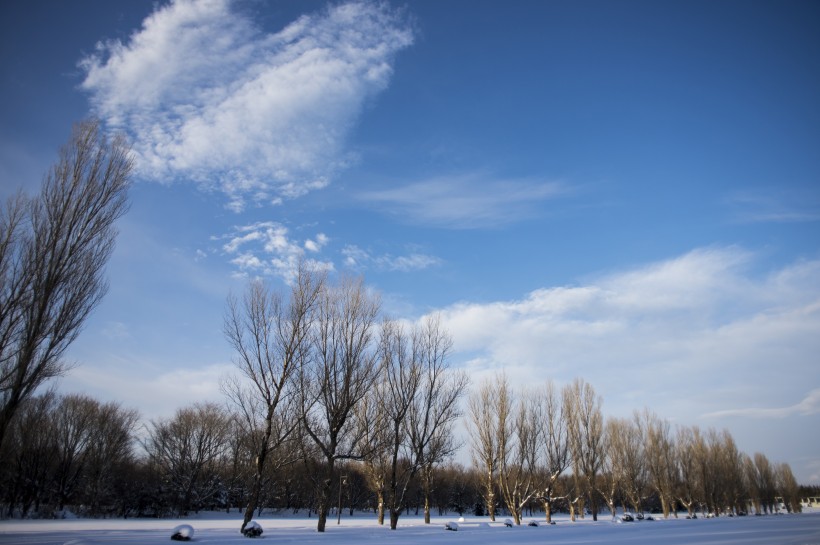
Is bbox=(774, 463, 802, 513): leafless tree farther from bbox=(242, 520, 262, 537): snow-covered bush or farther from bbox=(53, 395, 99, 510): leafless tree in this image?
bbox=(53, 395, 99, 510): leafless tree

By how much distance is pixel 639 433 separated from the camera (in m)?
56.5

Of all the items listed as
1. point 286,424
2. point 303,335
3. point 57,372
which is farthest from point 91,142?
point 286,424

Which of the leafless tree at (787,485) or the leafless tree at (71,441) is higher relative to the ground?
the leafless tree at (71,441)

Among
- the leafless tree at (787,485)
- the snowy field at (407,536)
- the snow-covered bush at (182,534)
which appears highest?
the snow-covered bush at (182,534)

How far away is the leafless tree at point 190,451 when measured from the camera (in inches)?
1849

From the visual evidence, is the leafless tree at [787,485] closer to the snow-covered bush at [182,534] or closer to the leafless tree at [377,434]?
the leafless tree at [377,434]

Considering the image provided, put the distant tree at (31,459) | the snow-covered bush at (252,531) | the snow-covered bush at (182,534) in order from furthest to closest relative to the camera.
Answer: the distant tree at (31,459) → the snow-covered bush at (252,531) → the snow-covered bush at (182,534)

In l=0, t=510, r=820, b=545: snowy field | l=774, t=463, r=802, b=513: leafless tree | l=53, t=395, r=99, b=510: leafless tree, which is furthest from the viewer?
l=774, t=463, r=802, b=513: leafless tree

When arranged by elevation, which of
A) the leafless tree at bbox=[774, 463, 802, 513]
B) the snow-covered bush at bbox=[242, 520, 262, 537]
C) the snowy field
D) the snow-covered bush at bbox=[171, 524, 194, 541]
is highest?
the snow-covered bush at bbox=[171, 524, 194, 541]

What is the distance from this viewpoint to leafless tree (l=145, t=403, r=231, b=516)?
47.0m

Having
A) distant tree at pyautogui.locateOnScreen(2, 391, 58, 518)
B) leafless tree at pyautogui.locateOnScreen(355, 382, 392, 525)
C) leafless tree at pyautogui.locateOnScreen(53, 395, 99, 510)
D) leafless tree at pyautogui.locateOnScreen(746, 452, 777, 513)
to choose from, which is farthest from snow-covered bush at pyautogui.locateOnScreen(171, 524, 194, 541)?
leafless tree at pyautogui.locateOnScreen(746, 452, 777, 513)

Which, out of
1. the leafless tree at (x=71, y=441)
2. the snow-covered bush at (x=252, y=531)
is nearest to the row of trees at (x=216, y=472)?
the leafless tree at (x=71, y=441)

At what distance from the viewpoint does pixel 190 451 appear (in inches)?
1917

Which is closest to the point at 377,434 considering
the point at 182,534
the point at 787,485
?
the point at 182,534
